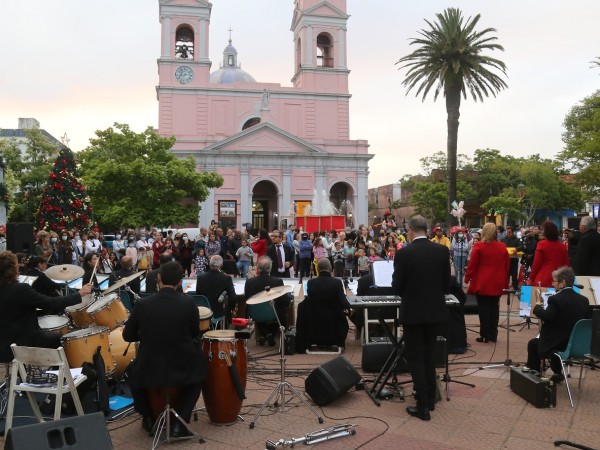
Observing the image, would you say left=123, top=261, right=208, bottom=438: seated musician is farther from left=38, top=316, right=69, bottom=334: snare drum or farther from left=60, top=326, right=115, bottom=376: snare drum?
left=38, top=316, right=69, bottom=334: snare drum

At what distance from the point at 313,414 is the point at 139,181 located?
1324 inches

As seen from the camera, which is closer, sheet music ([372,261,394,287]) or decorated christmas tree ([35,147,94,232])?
sheet music ([372,261,394,287])

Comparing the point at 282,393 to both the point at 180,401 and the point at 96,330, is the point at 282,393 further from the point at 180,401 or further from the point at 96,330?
the point at 96,330

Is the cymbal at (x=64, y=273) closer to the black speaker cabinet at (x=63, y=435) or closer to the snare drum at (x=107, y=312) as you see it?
the snare drum at (x=107, y=312)

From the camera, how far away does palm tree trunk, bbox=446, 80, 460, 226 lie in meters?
31.0

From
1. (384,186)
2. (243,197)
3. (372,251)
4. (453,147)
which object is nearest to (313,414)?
(372,251)

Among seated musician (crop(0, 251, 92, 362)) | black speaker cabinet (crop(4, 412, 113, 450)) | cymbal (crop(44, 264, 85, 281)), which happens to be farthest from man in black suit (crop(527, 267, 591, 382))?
cymbal (crop(44, 264, 85, 281))

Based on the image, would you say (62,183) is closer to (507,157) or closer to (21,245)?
(21,245)

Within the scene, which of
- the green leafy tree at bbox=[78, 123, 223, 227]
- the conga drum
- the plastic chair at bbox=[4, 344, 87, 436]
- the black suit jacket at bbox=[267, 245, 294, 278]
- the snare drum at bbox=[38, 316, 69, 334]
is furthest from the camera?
the green leafy tree at bbox=[78, 123, 223, 227]

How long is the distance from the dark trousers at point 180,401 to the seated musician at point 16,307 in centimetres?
162

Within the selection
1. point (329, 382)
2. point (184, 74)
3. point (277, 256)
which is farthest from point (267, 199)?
point (329, 382)

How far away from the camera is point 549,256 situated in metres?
9.86

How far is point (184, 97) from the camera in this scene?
52.1 m

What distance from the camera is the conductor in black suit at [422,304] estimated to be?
243 inches
